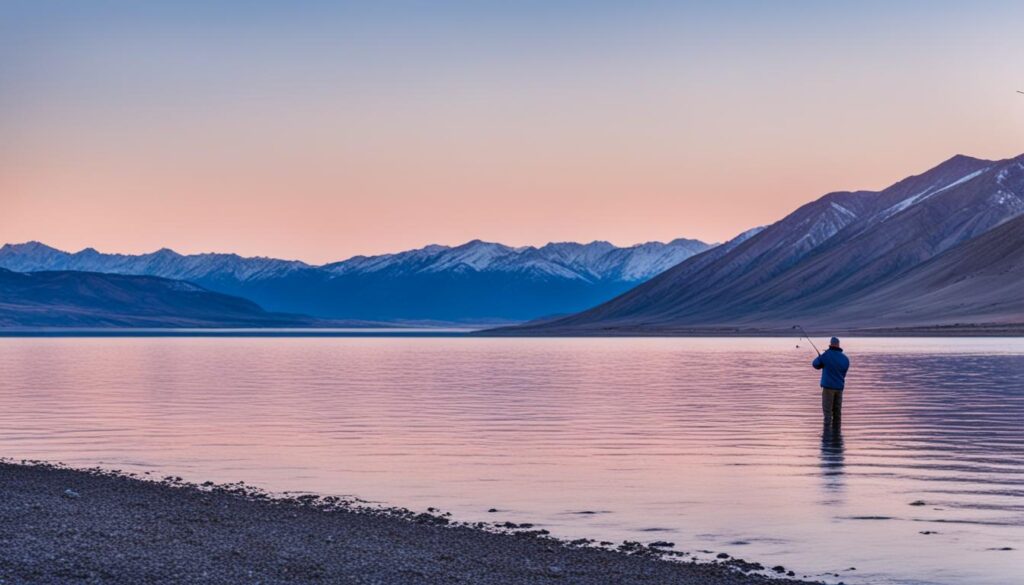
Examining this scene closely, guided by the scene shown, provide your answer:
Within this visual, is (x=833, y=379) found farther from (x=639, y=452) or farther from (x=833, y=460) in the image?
(x=639, y=452)

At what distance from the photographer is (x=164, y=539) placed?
63.8 ft

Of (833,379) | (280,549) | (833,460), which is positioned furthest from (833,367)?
(280,549)

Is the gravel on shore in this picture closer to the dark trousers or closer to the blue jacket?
the blue jacket

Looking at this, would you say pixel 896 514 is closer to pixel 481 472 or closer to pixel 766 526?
pixel 766 526

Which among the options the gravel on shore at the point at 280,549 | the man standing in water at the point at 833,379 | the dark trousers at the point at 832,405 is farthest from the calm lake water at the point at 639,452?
the gravel on shore at the point at 280,549

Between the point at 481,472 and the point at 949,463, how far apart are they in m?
10.7

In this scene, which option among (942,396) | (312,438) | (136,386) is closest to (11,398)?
(136,386)

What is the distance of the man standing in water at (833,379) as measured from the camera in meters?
37.9

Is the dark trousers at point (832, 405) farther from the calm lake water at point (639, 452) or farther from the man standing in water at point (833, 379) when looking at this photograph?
the calm lake water at point (639, 452)

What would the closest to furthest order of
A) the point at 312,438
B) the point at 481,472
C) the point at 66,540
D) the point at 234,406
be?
the point at 66,540
the point at 481,472
the point at 312,438
the point at 234,406

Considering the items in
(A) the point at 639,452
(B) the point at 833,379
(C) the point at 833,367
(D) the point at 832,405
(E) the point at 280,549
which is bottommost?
(E) the point at 280,549

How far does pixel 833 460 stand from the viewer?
31.3 m

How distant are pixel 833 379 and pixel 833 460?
7.11 m

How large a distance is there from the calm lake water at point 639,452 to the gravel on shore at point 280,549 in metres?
1.67
